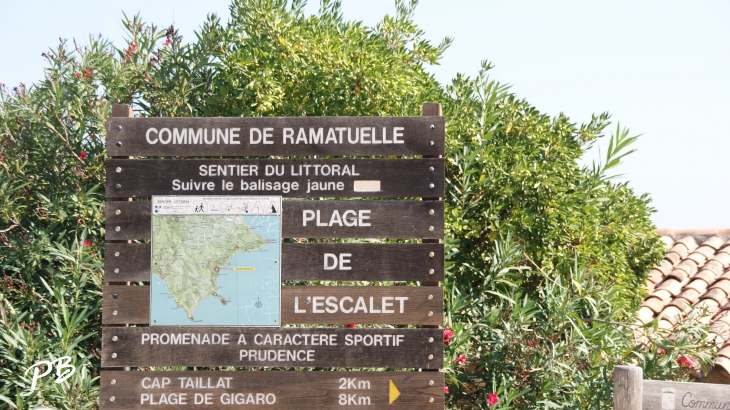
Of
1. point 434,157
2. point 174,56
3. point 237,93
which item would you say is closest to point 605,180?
point 434,157

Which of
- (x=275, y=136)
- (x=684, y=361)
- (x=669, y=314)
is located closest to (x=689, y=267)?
(x=669, y=314)

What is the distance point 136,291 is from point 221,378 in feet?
2.72

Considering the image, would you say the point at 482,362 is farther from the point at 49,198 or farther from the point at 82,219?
the point at 49,198

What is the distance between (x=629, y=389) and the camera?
4516 mm

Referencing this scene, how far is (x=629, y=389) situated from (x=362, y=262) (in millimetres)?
1868

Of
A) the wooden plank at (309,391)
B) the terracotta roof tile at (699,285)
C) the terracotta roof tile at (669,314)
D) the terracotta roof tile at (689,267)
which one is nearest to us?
the wooden plank at (309,391)

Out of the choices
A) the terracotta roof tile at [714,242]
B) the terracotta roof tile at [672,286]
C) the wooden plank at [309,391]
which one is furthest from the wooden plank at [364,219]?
the terracotta roof tile at [714,242]

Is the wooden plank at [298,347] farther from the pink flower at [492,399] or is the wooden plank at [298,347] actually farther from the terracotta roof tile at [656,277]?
the terracotta roof tile at [656,277]

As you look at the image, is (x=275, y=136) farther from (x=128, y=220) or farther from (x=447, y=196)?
(x=447, y=196)

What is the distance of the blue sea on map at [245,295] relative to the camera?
484cm

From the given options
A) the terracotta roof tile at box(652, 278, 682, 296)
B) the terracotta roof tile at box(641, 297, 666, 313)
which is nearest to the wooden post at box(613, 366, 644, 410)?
the terracotta roof tile at box(641, 297, 666, 313)

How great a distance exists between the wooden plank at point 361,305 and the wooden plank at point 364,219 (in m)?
0.36

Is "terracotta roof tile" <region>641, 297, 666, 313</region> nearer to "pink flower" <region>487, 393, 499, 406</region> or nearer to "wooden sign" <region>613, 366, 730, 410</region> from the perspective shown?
"pink flower" <region>487, 393, 499, 406</region>

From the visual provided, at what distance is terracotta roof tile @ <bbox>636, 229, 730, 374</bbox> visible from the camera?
952 centimetres
